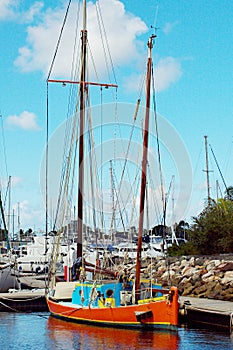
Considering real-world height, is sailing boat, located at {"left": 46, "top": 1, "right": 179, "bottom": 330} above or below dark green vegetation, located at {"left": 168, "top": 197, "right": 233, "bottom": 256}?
below

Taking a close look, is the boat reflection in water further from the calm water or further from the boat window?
the boat window

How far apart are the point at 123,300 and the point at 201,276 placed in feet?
41.8

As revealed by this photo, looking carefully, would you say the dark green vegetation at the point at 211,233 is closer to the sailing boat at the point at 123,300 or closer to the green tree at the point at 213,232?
the green tree at the point at 213,232

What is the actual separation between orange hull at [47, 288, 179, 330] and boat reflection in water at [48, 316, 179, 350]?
13.0 inches

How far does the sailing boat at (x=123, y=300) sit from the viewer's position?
2681 centimetres

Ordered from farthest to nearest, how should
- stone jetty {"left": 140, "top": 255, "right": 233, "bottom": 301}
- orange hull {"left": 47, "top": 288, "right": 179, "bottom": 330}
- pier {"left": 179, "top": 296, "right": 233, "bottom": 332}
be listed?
stone jetty {"left": 140, "top": 255, "right": 233, "bottom": 301} → pier {"left": 179, "top": 296, "right": 233, "bottom": 332} → orange hull {"left": 47, "top": 288, "right": 179, "bottom": 330}

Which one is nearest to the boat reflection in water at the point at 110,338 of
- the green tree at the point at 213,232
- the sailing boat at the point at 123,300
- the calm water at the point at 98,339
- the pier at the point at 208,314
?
Answer: the calm water at the point at 98,339

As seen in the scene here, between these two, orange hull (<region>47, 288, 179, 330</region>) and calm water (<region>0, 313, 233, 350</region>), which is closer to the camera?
calm water (<region>0, 313, 233, 350</region>)

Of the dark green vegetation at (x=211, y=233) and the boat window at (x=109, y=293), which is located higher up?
the dark green vegetation at (x=211, y=233)

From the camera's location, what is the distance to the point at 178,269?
4528 cm

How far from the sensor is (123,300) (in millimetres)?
28656

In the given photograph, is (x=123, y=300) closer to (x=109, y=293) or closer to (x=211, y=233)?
(x=109, y=293)

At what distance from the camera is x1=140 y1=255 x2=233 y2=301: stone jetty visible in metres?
35.4

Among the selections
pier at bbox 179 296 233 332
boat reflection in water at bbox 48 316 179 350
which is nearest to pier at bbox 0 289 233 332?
pier at bbox 179 296 233 332
